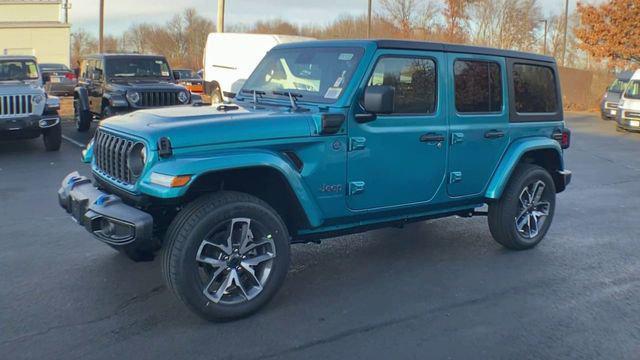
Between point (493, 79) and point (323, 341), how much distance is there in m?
3.05

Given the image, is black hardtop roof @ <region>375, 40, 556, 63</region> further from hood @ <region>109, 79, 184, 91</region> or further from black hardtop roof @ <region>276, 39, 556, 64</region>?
hood @ <region>109, 79, 184, 91</region>

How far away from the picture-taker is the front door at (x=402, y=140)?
4680 millimetres

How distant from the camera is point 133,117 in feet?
15.0

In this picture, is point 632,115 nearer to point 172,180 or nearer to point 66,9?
point 172,180

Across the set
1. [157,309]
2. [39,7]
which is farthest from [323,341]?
[39,7]

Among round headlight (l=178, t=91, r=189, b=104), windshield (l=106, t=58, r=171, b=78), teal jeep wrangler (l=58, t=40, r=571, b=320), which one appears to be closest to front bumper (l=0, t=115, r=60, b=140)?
windshield (l=106, t=58, r=171, b=78)

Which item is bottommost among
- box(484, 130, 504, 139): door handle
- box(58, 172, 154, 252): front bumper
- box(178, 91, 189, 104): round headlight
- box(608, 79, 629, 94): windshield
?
box(58, 172, 154, 252): front bumper

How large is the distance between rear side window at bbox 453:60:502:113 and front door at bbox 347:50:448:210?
9.0 inches

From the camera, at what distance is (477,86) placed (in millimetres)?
5477

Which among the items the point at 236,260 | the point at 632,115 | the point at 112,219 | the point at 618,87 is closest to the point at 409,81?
the point at 236,260

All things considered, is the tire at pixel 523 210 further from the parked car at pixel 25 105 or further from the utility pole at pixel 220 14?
the utility pole at pixel 220 14

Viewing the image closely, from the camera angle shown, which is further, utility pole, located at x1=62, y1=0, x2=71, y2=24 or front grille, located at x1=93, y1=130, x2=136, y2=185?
utility pole, located at x1=62, y1=0, x2=71, y2=24

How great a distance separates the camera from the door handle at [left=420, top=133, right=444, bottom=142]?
16.4 ft

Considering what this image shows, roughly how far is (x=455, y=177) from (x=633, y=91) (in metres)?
16.2
